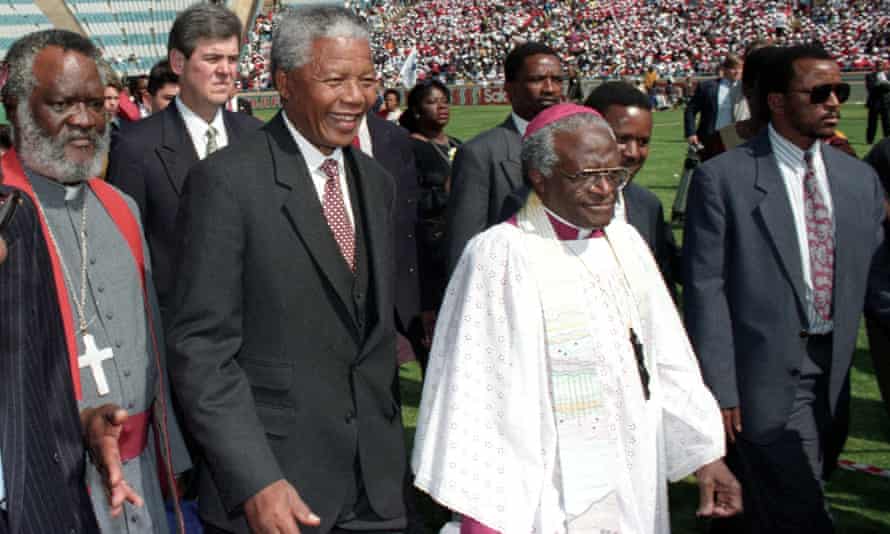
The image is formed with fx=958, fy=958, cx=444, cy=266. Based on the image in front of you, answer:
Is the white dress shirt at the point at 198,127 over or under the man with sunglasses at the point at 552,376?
over

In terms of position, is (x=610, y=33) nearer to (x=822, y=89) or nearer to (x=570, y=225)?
(x=822, y=89)

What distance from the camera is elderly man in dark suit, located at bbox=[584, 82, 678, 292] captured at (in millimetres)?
4480

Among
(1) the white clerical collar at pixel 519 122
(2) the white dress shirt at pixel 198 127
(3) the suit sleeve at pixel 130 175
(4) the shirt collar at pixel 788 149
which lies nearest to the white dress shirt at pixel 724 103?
(1) the white clerical collar at pixel 519 122

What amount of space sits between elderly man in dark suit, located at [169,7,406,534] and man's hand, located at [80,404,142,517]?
194mm

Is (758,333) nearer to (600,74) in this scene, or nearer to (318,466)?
(318,466)

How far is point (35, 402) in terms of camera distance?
2.22m

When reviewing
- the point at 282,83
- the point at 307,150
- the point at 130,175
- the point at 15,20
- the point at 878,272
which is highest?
the point at 15,20

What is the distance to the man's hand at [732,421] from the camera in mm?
4121

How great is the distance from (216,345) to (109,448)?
0.39 m

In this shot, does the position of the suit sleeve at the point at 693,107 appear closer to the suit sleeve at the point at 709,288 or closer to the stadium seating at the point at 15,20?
the suit sleeve at the point at 709,288

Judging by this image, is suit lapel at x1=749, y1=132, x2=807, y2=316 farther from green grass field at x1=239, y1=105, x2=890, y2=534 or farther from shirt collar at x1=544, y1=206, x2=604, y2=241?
green grass field at x1=239, y1=105, x2=890, y2=534

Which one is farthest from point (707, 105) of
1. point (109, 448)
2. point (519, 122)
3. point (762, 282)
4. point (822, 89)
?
point (109, 448)

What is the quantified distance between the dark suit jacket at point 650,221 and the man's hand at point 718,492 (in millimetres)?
1444

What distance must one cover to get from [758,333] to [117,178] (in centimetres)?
285
